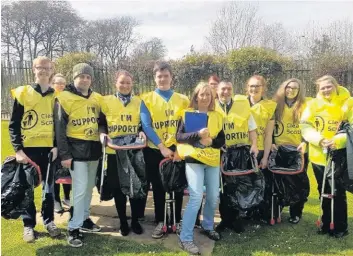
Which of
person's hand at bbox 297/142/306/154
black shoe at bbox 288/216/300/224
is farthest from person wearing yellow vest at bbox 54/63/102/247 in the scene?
black shoe at bbox 288/216/300/224

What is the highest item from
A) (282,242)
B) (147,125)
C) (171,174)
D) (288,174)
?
(147,125)

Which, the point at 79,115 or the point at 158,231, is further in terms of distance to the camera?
the point at 158,231

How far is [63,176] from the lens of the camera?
5.19 m

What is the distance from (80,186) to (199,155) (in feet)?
4.58

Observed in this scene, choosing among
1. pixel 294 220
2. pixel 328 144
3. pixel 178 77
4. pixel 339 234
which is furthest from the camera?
pixel 178 77

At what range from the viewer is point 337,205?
461cm

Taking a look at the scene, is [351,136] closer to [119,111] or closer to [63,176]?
[119,111]

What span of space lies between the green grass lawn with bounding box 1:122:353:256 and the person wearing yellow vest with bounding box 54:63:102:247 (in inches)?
9.0

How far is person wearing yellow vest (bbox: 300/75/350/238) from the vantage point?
4516 millimetres

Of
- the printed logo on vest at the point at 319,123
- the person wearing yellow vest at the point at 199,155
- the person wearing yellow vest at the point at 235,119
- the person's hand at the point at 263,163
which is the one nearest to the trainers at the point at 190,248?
the person wearing yellow vest at the point at 199,155

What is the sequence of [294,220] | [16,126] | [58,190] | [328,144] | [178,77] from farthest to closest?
[178,77] < [58,190] < [294,220] < [328,144] < [16,126]

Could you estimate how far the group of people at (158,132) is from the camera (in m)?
4.23

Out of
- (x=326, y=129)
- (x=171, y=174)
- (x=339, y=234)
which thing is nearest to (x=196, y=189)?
(x=171, y=174)

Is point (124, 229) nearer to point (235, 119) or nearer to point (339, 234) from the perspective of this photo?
point (235, 119)
